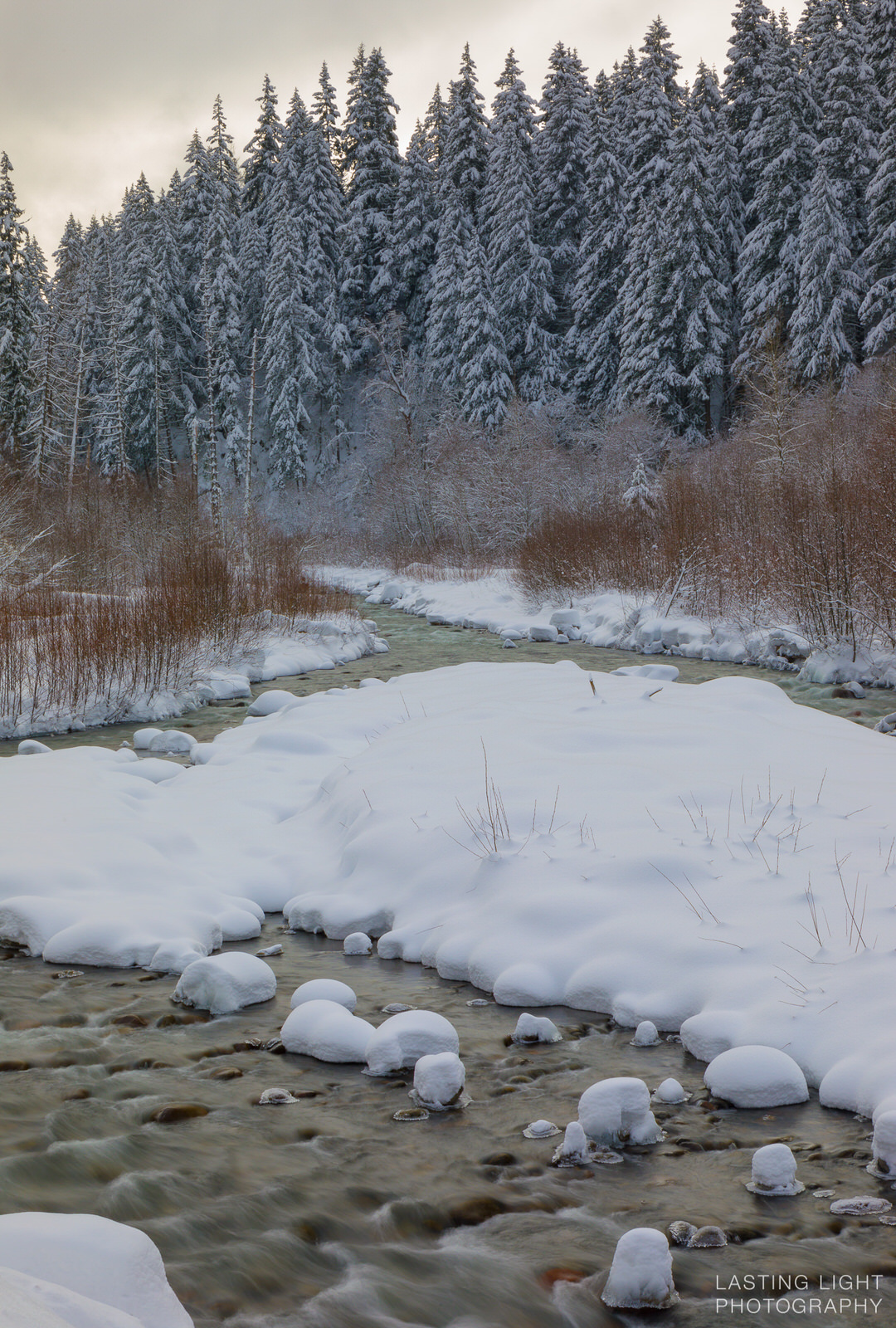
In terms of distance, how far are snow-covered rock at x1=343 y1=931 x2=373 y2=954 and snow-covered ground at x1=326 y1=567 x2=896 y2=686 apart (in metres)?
8.17

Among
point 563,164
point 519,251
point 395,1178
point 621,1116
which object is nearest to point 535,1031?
point 621,1116

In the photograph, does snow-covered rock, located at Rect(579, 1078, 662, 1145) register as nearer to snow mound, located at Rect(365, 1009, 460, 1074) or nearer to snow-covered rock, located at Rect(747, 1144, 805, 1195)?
snow-covered rock, located at Rect(747, 1144, 805, 1195)

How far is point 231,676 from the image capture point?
12.3 metres

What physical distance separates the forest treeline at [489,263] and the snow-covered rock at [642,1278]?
26.3 metres

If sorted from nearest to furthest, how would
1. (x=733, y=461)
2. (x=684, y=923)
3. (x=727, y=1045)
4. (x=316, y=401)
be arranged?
(x=727, y=1045) < (x=684, y=923) < (x=733, y=461) < (x=316, y=401)

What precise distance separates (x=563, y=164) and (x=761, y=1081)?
129 ft

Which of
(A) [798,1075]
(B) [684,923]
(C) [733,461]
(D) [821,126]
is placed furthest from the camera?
(D) [821,126]

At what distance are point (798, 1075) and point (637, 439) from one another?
27.7 meters

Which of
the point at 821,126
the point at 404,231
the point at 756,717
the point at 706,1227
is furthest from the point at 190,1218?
the point at 404,231

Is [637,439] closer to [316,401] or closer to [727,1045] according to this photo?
[316,401]

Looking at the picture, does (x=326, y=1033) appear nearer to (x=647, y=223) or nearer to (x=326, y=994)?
(x=326, y=994)

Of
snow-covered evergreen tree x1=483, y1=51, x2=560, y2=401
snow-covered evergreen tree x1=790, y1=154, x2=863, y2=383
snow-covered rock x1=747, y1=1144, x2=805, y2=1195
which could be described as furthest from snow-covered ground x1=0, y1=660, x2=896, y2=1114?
snow-covered evergreen tree x1=483, y1=51, x2=560, y2=401

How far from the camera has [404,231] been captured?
3888 centimetres

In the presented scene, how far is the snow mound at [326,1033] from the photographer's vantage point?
10.6 feet
